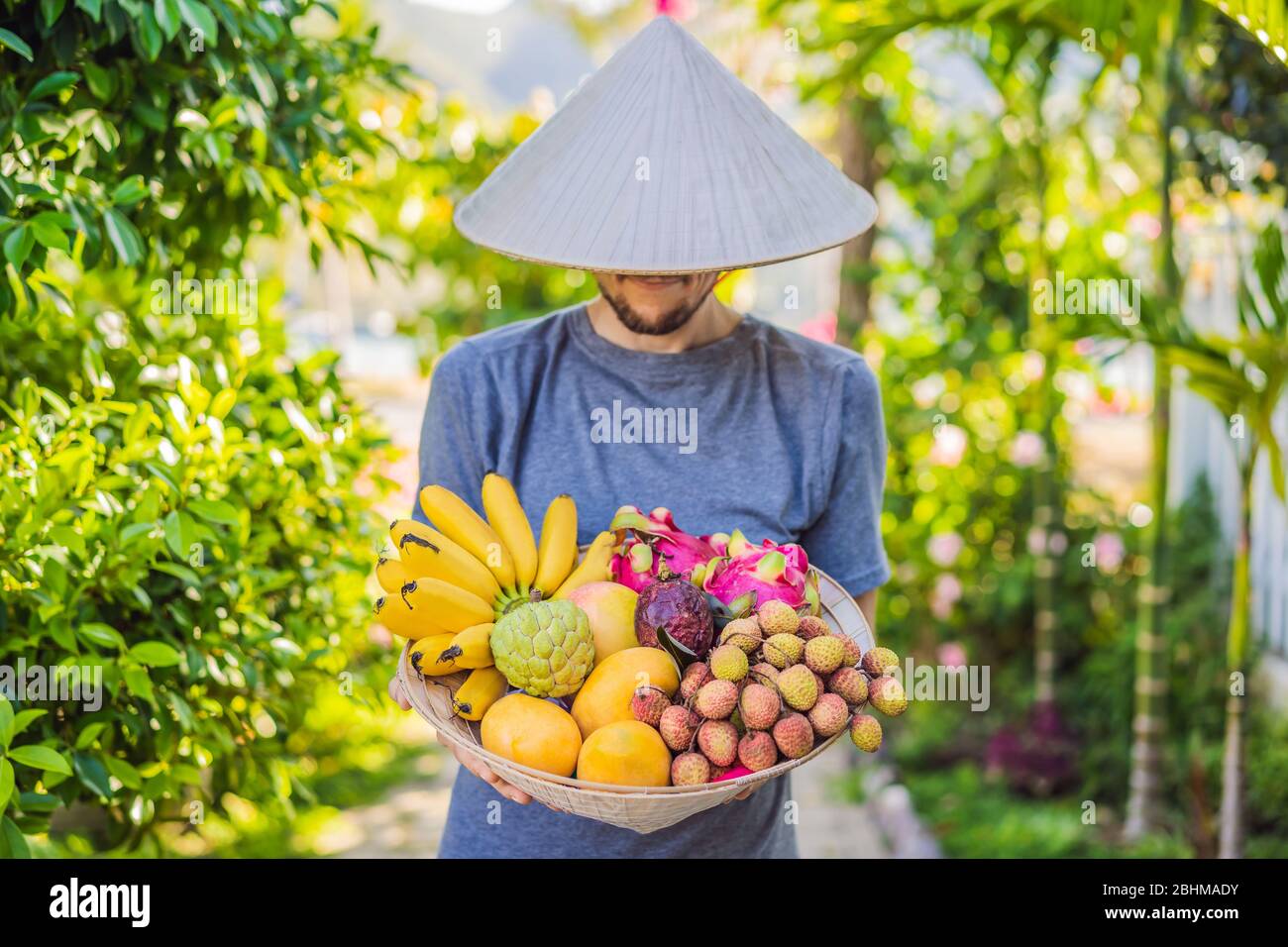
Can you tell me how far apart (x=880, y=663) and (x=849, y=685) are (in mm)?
88

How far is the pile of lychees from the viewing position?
4.75 feet

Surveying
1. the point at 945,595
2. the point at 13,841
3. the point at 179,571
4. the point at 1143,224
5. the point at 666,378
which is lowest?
the point at 945,595

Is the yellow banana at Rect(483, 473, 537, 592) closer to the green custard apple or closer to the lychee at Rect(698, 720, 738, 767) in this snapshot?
the green custard apple

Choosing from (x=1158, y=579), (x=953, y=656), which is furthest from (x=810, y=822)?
(x=1158, y=579)

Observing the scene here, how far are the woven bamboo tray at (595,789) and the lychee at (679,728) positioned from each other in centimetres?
7

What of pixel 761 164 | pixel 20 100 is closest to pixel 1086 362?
pixel 761 164

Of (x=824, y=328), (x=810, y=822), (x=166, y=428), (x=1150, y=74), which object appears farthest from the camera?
(x=824, y=328)

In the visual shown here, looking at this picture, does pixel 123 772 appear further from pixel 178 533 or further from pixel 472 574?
pixel 472 574

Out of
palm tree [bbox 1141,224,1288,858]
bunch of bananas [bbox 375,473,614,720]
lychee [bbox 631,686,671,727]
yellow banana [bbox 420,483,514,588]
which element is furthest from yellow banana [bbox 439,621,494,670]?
palm tree [bbox 1141,224,1288,858]

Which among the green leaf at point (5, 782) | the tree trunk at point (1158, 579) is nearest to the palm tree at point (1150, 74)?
the tree trunk at point (1158, 579)

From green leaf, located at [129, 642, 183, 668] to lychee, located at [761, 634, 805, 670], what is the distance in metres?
0.90

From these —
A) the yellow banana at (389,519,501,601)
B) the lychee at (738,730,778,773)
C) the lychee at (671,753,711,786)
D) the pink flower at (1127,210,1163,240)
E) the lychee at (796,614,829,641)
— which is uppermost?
the pink flower at (1127,210,1163,240)

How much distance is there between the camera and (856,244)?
4.70 m

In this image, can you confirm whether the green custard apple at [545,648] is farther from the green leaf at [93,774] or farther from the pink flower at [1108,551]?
the pink flower at [1108,551]
